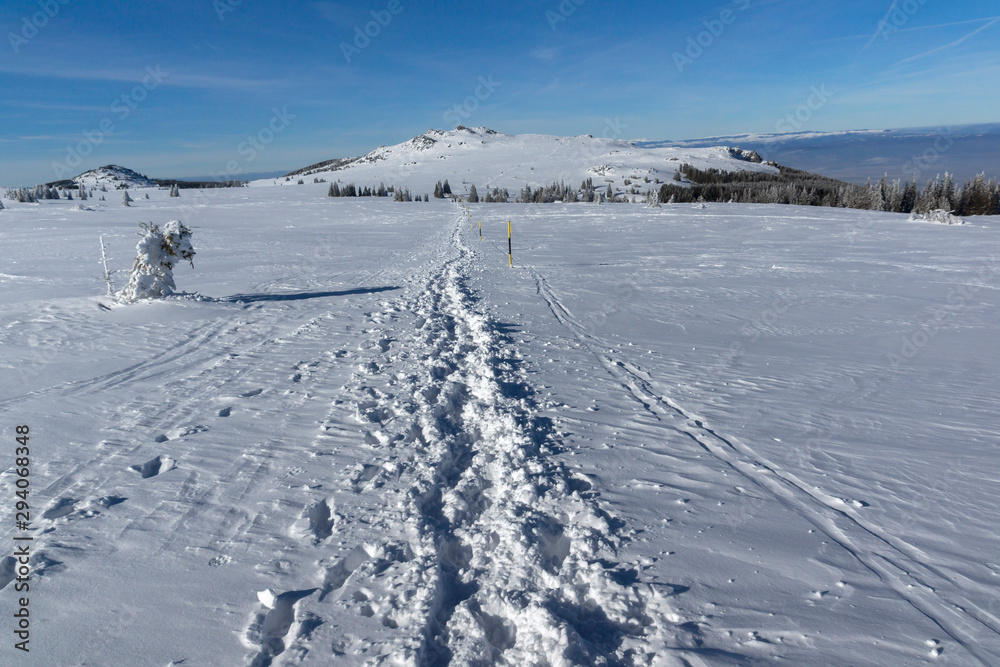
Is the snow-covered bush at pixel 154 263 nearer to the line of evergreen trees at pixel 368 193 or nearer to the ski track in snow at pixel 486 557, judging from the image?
the ski track in snow at pixel 486 557

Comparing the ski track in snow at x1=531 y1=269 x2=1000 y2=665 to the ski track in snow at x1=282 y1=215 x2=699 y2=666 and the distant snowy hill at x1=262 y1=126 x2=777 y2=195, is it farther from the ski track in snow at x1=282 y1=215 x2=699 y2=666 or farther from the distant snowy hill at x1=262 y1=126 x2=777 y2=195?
the distant snowy hill at x1=262 y1=126 x2=777 y2=195

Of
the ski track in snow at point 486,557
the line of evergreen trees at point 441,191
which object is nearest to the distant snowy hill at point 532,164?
the line of evergreen trees at point 441,191

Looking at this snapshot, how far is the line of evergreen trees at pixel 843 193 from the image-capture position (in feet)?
117

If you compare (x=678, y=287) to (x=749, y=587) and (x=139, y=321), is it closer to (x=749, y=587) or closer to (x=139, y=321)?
(x=749, y=587)

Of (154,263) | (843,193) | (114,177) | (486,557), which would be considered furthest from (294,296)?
(114,177)

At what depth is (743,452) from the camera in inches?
182

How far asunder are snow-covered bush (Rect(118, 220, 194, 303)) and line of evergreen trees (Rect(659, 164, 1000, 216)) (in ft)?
129

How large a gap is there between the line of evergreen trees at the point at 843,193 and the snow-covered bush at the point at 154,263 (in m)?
39.3

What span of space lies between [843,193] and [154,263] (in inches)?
2024

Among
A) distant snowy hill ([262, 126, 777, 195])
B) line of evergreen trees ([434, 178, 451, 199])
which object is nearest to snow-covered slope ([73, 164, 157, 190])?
distant snowy hill ([262, 126, 777, 195])

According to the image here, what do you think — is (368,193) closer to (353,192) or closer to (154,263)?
(353,192)

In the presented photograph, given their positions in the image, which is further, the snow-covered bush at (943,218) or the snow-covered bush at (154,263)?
the snow-covered bush at (943,218)

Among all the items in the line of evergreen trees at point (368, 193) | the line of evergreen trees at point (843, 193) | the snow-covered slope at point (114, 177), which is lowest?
the line of evergreen trees at point (843, 193)

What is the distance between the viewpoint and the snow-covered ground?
2.72m
